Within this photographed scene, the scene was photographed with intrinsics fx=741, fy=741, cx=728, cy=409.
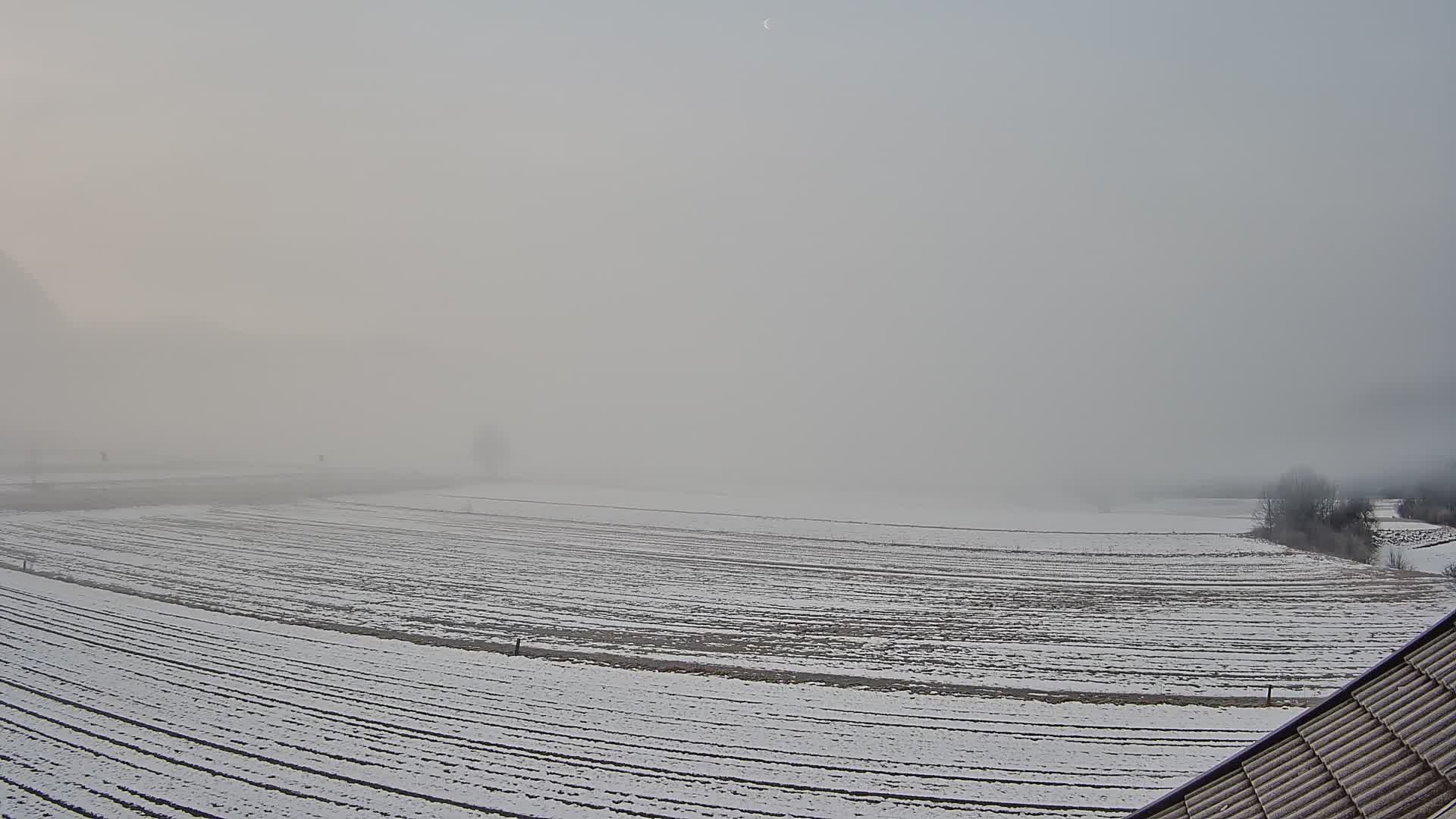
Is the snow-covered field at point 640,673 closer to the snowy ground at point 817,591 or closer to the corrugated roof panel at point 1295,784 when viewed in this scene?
the snowy ground at point 817,591

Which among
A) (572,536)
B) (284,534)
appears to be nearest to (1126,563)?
(572,536)

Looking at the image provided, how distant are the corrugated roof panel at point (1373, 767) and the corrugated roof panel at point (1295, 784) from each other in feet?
0.23

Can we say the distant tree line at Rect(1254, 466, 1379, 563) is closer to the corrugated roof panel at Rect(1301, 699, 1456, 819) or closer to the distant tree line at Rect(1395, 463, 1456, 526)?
the distant tree line at Rect(1395, 463, 1456, 526)

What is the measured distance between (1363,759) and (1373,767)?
0.41 ft

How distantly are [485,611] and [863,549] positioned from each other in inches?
1217

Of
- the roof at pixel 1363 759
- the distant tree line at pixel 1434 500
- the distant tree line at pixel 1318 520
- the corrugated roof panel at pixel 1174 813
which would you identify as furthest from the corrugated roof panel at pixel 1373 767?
the distant tree line at pixel 1434 500

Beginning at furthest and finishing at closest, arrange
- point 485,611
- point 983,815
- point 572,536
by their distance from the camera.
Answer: point 572,536 → point 485,611 → point 983,815

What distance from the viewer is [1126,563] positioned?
49.8m

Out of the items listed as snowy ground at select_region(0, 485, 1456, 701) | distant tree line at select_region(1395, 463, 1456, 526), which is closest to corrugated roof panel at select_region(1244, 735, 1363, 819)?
snowy ground at select_region(0, 485, 1456, 701)

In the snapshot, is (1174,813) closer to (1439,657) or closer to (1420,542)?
(1439,657)

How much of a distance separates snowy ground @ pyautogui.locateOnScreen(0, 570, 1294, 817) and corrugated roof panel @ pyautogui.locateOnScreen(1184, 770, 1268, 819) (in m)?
10.0

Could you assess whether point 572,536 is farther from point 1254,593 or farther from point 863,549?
point 1254,593

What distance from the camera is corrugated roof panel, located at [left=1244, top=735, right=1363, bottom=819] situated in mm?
5043

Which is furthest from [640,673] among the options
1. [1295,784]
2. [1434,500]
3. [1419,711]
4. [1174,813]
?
[1434,500]
